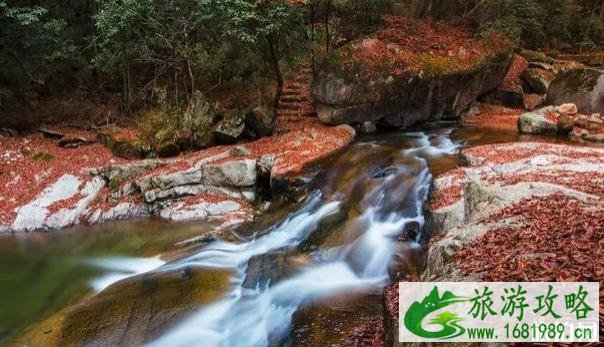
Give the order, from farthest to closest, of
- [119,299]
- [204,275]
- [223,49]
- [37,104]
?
1. [37,104]
2. [223,49]
3. [204,275]
4. [119,299]

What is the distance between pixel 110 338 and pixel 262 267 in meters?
2.93

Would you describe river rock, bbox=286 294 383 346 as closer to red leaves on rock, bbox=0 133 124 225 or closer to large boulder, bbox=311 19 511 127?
large boulder, bbox=311 19 511 127

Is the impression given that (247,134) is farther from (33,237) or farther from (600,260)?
(600,260)

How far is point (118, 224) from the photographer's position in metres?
11.9

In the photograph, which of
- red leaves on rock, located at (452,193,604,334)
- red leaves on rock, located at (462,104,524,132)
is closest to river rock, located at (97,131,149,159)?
red leaves on rock, located at (462,104,524,132)

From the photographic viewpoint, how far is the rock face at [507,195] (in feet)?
17.9

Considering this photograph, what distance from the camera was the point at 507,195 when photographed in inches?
262

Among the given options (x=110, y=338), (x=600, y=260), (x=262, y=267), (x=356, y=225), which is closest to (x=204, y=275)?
(x=262, y=267)

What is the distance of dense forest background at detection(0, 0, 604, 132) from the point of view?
47.4 feet

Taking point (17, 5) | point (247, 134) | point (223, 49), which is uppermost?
point (17, 5)

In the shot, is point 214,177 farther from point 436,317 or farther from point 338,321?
point 436,317

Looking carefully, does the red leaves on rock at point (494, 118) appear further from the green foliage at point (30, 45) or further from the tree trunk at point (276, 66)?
the green foliage at point (30, 45)

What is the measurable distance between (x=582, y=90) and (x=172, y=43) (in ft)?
47.7

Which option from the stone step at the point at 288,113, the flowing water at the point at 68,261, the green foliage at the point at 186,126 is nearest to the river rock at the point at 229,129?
the green foliage at the point at 186,126
